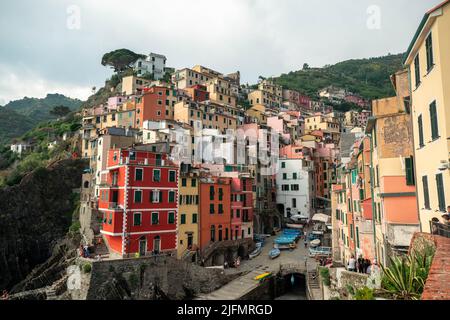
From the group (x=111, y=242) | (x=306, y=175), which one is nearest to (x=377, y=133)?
(x=111, y=242)

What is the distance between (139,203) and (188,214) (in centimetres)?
727

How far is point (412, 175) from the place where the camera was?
17422mm

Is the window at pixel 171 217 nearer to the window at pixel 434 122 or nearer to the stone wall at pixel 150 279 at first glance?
the stone wall at pixel 150 279

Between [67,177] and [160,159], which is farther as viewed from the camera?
[67,177]

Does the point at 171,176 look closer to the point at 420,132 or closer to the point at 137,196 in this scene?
the point at 137,196

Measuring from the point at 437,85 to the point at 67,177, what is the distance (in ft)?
196

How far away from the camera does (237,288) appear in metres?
36.1

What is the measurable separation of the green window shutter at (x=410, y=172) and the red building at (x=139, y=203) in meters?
27.4

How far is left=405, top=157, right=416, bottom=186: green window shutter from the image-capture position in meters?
17.4

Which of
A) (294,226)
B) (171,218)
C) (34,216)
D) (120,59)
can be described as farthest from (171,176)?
(120,59)

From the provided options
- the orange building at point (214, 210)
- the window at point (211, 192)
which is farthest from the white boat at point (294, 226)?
the window at point (211, 192)
